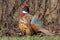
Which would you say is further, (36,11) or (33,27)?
(36,11)

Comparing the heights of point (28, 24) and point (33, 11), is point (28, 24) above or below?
below

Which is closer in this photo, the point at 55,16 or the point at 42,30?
the point at 42,30

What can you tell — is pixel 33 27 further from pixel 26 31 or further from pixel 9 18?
pixel 9 18

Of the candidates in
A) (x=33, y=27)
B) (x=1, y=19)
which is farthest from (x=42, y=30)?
(x=1, y=19)

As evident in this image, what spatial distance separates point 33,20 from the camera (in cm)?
880

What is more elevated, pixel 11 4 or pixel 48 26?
pixel 11 4

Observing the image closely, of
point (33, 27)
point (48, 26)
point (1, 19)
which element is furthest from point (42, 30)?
point (1, 19)

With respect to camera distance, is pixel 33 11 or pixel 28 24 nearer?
pixel 28 24

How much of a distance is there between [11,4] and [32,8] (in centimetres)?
71

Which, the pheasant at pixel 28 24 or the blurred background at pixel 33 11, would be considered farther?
the blurred background at pixel 33 11

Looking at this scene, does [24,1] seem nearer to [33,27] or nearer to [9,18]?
[9,18]

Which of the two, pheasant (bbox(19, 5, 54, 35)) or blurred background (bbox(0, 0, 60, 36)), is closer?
pheasant (bbox(19, 5, 54, 35))

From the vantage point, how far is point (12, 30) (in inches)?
400

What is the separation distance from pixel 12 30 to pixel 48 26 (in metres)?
1.21
